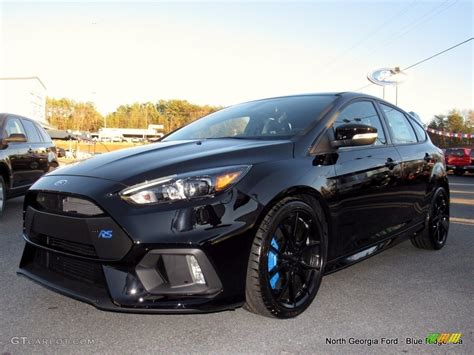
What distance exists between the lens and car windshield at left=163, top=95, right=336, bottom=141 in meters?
3.38

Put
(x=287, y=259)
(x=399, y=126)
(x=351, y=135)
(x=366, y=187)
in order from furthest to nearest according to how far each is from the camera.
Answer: (x=399, y=126) < (x=366, y=187) < (x=351, y=135) < (x=287, y=259)

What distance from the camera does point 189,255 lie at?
2326 millimetres

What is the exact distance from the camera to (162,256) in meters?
2.32

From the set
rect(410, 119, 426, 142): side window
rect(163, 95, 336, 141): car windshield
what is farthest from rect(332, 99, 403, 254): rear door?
rect(410, 119, 426, 142): side window

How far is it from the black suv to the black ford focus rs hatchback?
163 inches

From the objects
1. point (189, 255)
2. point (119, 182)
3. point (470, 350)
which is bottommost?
point (470, 350)

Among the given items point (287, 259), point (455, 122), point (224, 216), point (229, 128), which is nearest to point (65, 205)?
point (224, 216)

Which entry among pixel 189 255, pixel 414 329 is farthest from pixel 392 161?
pixel 189 255

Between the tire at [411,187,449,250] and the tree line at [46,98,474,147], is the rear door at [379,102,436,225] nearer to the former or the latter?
the tire at [411,187,449,250]

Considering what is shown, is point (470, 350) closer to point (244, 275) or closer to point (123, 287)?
point (244, 275)

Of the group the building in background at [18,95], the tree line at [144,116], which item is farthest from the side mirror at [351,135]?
the building in background at [18,95]

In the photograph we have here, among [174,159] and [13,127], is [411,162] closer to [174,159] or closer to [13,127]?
[174,159]

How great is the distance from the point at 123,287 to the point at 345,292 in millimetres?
1817

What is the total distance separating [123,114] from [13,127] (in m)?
117
